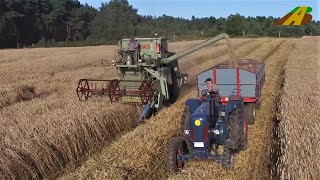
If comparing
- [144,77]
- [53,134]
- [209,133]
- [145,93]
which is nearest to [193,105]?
[209,133]

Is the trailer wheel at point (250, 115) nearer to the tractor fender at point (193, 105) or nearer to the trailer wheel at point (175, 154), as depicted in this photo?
the tractor fender at point (193, 105)

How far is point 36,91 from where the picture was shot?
15.5m

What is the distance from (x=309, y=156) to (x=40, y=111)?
6987 mm

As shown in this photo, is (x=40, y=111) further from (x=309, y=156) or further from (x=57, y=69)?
(x=57, y=69)

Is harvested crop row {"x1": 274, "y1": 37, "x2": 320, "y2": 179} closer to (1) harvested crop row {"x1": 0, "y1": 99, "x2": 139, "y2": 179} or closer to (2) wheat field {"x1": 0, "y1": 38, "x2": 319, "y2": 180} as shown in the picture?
(2) wheat field {"x1": 0, "y1": 38, "x2": 319, "y2": 180}

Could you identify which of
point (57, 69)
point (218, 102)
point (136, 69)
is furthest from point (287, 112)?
point (57, 69)

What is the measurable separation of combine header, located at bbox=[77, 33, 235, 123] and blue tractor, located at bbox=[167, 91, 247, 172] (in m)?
3.81

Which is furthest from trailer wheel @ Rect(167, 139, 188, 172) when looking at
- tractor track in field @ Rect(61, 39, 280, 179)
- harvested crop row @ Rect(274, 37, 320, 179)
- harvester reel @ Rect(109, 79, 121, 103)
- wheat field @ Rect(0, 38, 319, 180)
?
harvester reel @ Rect(109, 79, 121, 103)

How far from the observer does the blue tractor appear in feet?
23.2

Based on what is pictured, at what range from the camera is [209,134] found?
23.6 ft

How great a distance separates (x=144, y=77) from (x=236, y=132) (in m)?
5.51

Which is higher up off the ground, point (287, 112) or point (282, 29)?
point (282, 29)

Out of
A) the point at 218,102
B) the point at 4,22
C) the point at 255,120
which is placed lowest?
the point at 255,120

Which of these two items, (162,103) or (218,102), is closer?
(218,102)
